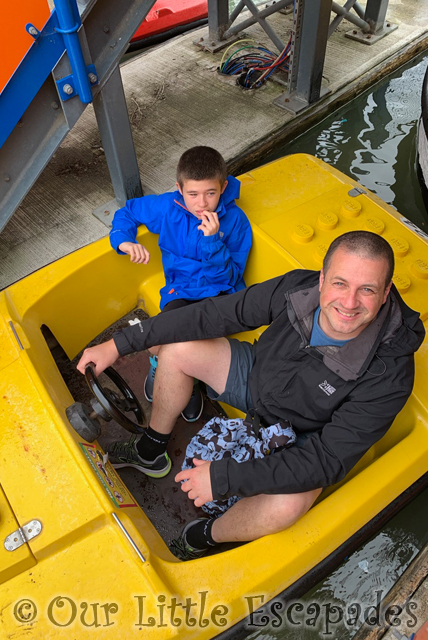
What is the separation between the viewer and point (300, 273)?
56.9 inches

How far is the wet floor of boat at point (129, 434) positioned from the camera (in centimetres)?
161

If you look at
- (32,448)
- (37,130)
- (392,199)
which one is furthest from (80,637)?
(392,199)

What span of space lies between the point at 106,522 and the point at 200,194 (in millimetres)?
961

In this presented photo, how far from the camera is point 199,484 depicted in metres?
1.21

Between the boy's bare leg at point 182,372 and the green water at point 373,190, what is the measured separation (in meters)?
0.57

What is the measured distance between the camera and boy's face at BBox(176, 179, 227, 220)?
1.64m

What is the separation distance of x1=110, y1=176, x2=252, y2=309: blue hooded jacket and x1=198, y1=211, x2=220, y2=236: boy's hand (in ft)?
0.18

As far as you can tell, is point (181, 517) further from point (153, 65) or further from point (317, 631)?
point (153, 65)

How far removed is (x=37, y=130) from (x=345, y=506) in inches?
60.8

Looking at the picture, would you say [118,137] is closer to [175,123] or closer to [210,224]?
[210,224]

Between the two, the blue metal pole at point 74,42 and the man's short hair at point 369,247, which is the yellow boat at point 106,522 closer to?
the man's short hair at point 369,247

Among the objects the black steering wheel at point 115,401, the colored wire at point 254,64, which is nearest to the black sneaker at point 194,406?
the black steering wheel at point 115,401

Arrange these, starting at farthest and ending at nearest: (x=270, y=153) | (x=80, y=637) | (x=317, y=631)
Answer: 1. (x=270, y=153)
2. (x=317, y=631)
3. (x=80, y=637)

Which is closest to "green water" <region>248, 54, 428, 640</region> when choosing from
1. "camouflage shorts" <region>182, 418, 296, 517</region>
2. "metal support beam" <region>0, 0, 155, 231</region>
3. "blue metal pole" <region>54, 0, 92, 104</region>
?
"camouflage shorts" <region>182, 418, 296, 517</region>
